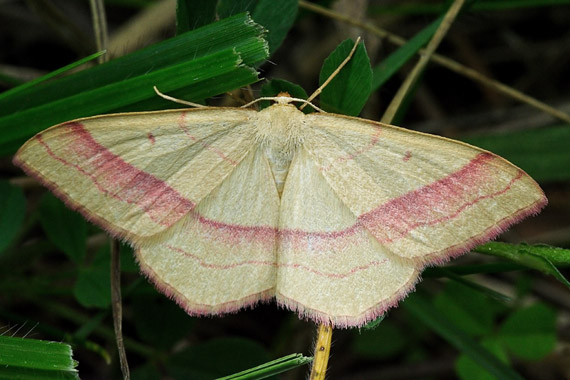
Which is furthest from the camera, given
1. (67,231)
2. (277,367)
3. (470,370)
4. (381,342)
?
(381,342)

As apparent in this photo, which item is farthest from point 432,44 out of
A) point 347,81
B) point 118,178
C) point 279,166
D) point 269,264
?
point 118,178

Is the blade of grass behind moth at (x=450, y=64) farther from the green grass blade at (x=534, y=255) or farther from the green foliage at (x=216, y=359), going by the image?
the green foliage at (x=216, y=359)

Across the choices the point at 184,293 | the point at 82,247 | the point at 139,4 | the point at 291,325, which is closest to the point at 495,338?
the point at 291,325

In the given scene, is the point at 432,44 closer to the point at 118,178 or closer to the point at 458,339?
the point at 458,339

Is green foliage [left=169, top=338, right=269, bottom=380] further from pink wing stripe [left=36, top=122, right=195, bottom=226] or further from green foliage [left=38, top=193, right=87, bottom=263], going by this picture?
pink wing stripe [left=36, top=122, right=195, bottom=226]

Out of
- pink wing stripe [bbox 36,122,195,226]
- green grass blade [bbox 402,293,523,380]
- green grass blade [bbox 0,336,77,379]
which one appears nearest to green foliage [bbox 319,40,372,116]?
pink wing stripe [bbox 36,122,195,226]

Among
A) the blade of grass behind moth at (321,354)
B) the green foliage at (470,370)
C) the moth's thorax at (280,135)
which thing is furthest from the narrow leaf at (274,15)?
the green foliage at (470,370)
